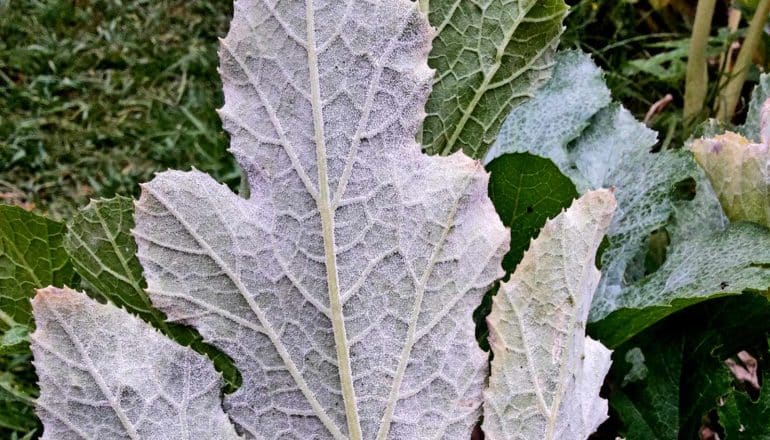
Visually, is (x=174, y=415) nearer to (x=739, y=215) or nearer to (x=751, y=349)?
(x=739, y=215)

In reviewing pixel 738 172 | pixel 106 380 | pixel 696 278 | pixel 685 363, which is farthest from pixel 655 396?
pixel 106 380

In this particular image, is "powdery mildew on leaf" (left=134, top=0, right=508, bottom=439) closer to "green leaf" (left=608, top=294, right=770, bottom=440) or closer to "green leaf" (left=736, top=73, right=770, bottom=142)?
"green leaf" (left=608, top=294, right=770, bottom=440)

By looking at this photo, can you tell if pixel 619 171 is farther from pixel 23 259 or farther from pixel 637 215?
pixel 23 259

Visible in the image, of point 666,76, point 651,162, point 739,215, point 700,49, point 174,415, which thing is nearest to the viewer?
point 174,415

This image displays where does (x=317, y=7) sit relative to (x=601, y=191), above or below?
above

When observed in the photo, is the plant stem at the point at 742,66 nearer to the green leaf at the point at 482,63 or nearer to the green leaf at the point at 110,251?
the green leaf at the point at 482,63

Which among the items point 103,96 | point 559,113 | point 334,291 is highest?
point 559,113

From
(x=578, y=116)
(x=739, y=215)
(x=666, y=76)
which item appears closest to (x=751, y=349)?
(x=739, y=215)
